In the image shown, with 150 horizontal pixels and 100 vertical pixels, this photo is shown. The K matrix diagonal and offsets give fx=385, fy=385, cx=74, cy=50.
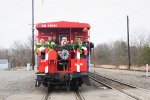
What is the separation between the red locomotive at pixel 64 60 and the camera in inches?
731

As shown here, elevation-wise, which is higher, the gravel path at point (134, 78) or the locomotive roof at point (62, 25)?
the locomotive roof at point (62, 25)

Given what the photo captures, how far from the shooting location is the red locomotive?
18.6 m

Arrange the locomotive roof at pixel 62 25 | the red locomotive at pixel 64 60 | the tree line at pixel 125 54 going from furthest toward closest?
1. the tree line at pixel 125 54
2. the locomotive roof at pixel 62 25
3. the red locomotive at pixel 64 60

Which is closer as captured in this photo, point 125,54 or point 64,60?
point 64,60

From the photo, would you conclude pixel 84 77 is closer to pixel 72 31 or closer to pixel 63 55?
pixel 63 55

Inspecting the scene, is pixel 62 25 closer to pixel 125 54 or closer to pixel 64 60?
pixel 64 60

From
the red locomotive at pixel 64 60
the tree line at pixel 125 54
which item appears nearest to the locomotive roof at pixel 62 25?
the red locomotive at pixel 64 60

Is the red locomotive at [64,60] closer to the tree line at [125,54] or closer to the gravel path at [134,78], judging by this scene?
the gravel path at [134,78]

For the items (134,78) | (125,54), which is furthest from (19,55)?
(134,78)

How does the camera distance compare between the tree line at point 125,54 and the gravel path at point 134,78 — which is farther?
the tree line at point 125,54

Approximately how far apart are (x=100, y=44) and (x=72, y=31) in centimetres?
14084

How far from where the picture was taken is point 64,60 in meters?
19.1

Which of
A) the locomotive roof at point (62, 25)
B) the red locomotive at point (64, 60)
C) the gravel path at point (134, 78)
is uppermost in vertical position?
the locomotive roof at point (62, 25)

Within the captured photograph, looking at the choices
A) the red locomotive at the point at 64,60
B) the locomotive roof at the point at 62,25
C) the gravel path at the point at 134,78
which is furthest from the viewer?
the gravel path at the point at 134,78
